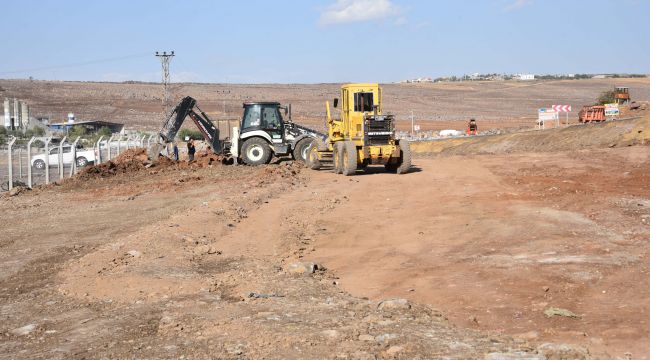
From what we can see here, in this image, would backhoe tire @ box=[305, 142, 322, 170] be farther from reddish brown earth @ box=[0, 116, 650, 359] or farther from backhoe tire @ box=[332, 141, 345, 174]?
reddish brown earth @ box=[0, 116, 650, 359]

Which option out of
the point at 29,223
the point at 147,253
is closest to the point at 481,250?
the point at 147,253

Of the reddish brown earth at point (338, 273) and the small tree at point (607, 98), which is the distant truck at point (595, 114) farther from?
the reddish brown earth at point (338, 273)

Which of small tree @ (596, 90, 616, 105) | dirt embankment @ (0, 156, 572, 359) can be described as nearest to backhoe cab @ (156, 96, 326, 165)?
dirt embankment @ (0, 156, 572, 359)

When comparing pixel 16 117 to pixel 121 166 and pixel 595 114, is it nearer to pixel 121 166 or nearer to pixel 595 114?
pixel 121 166

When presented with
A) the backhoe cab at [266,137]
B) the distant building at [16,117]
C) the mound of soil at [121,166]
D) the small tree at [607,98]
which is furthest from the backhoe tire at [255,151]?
the distant building at [16,117]

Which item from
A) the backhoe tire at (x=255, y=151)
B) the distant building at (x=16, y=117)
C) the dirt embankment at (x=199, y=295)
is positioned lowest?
the dirt embankment at (x=199, y=295)

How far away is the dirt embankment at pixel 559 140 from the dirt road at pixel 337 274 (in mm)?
14592

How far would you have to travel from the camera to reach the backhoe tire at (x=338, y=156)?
1008 inches

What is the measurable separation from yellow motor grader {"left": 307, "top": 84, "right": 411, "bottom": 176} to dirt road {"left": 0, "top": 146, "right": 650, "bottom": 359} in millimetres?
3537

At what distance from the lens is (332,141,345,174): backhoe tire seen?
1008 inches

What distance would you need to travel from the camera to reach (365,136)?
24.9 metres

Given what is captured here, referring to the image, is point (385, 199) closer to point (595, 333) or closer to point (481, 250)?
point (481, 250)

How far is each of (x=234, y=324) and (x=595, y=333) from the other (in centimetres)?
353

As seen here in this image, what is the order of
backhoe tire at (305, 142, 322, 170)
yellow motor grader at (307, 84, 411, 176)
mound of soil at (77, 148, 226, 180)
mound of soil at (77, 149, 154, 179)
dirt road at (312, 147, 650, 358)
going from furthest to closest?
mound of soil at (77, 148, 226, 180), mound of soil at (77, 149, 154, 179), backhoe tire at (305, 142, 322, 170), yellow motor grader at (307, 84, 411, 176), dirt road at (312, 147, 650, 358)
